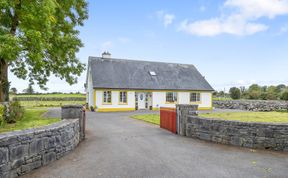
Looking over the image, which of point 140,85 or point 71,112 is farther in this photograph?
point 140,85

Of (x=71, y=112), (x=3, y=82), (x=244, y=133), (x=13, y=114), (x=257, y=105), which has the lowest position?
(x=257, y=105)

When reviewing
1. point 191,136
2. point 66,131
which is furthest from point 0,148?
point 191,136

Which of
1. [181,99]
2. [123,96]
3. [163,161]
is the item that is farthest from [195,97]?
[163,161]

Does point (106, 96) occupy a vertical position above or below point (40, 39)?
below

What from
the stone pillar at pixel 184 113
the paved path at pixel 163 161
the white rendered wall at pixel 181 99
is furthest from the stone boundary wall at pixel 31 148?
the white rendered wall at pixel 181 99

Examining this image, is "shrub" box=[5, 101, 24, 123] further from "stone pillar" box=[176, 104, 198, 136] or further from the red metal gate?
"stone pillar" box=[176, 104, 198, 136]

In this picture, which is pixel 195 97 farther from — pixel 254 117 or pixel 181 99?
pixel 254 117

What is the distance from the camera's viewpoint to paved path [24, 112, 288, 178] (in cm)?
427

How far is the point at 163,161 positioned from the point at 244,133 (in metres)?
3.38

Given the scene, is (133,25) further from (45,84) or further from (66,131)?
(66,131)

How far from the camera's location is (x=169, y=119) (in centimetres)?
964

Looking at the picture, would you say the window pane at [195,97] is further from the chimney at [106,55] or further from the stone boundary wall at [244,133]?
the stone boundary wall at [244,133]

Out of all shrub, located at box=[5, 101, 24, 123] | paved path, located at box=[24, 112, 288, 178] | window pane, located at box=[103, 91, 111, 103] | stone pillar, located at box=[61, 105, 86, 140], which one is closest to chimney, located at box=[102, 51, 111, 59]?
window pane, located at box=[103, 91, 111, 103]

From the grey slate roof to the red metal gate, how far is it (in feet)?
38.0
